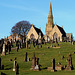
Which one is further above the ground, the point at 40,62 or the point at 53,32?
the point at 53,32

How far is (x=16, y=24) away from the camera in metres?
102

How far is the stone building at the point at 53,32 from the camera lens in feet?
302

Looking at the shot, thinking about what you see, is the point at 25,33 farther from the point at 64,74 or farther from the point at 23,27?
the point at 64,74

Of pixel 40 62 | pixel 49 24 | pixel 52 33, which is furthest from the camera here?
pixel 49 24

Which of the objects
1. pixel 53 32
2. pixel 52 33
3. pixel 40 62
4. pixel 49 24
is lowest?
pixel 40 62

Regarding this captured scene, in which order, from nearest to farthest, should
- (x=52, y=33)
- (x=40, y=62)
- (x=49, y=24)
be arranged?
(x=40, y=62), (x=52, y=33), (x=49, y=24)

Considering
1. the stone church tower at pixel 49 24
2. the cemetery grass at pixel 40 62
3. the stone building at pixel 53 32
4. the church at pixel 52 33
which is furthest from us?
the stone church tower at pixel 49 24

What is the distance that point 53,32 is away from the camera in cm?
9619

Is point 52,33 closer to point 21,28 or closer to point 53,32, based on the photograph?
point 53,32

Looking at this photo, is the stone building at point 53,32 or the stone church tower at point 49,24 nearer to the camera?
the stone building at point 53,32

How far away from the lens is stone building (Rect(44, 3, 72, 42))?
9200 centimetres

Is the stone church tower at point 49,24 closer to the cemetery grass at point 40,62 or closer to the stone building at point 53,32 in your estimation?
the stone building at point 53,32

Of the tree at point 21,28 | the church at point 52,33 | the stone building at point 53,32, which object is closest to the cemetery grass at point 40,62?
the stone building at point 53,32

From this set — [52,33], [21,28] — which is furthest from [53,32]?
[21,28]
